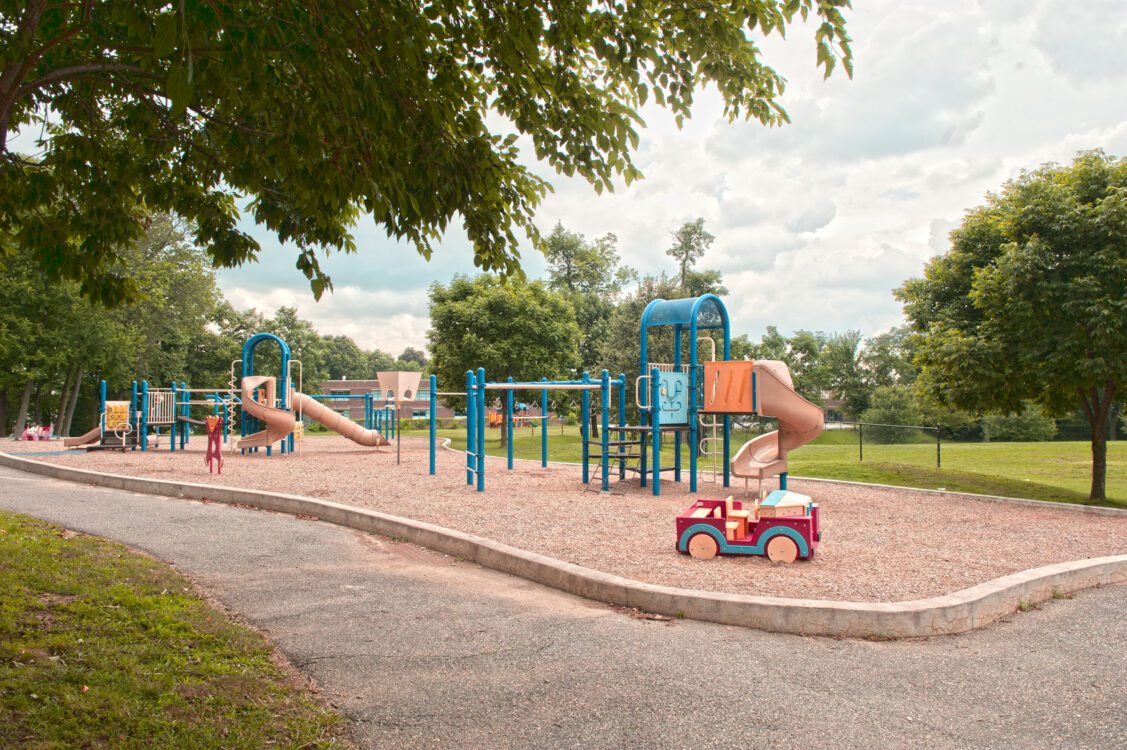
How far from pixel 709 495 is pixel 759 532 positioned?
18.6 ft

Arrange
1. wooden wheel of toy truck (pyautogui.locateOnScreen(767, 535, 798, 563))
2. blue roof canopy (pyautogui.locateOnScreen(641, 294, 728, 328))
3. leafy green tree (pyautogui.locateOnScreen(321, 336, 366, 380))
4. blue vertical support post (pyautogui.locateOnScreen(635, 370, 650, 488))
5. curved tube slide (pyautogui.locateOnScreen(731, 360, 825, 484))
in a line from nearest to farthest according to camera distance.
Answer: wooden wheel of toy truck (pyautogui.locateOnScreen(767, 535, 798, 563))
curved tube slide (pyautogui.locateOnScreen(731, 360, 825, 484))
blue vertical support post (pyautogui.locateOnScreen(635, 370, 650, 488))
blue roof canopy (pyautogui.locateOnScreen(641, 294, 728, 328))
leafy green tree (pyautogui.locateOnScreen(321, 336, 366, 380))

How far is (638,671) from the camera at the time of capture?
4465 millimetres

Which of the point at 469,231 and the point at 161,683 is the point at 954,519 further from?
the point at 161,683

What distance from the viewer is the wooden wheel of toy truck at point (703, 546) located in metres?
7.68

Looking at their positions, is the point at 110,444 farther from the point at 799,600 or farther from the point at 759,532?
the point at 799,600

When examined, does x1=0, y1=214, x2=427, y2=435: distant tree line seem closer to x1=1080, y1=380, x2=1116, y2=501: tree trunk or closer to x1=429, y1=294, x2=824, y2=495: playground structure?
x1=429, y1=294, x2=824, y2=495: playground structure

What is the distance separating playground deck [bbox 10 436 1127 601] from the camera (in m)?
6.83

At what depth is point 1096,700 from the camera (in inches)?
166

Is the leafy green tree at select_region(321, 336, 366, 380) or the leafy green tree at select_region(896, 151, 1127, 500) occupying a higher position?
the leafy green tree at select_region(321, 336, 366, 380)

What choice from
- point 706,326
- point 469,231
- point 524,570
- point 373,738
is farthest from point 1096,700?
point 706,326

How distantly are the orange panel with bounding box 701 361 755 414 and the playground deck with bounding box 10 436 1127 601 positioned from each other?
1644 mm

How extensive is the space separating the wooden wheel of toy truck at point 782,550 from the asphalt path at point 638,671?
1.98 metres

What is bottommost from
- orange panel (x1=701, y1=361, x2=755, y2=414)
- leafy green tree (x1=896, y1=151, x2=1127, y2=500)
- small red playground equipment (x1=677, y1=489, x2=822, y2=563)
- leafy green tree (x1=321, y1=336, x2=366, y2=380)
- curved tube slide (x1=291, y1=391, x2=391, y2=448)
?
small red playground equipment (x1=677, y1=489, x2=822, y2=563)

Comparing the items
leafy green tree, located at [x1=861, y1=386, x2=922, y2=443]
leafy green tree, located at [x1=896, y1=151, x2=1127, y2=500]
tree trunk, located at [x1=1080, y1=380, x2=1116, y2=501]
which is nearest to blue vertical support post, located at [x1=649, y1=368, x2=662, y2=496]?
leafy green tree, located at [x1=896, y1=151, x2=1127, y2=500]
